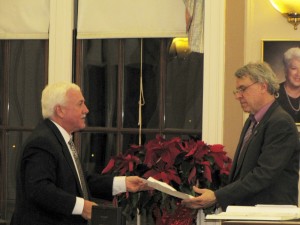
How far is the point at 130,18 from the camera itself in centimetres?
584

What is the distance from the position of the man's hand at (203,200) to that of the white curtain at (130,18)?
5.20 ft

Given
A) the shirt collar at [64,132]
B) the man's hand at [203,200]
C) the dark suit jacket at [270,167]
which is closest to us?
the dark suit jacket at [270,167]

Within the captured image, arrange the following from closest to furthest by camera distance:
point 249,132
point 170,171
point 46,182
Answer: point 46,182
point 249,132
point 170,171

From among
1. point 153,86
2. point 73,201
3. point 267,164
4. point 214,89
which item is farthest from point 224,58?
point 73,201

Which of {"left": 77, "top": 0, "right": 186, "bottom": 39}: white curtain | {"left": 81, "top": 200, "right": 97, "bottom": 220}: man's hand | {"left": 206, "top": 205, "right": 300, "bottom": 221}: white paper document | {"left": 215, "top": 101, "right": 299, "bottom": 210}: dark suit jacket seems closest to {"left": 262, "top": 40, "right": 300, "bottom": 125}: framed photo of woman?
{"left": 77, "top": 0, "right": 186, "bottom": 39}: white curtain

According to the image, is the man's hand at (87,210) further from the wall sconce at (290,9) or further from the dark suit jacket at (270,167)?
the wall sconce at (290,9)

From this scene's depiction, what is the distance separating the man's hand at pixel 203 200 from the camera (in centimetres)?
437

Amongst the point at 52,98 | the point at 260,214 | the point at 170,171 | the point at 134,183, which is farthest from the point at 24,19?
the point at 260,214

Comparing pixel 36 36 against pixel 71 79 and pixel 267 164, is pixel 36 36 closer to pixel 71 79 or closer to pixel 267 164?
pixel 71 79

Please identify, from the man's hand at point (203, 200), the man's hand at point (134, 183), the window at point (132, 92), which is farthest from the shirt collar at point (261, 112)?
the window at point (132, 92)

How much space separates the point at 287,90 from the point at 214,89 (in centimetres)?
48

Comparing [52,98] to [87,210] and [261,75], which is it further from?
[261,75]

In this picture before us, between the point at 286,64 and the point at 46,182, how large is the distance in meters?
2.07

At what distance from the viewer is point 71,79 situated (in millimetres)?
5918
